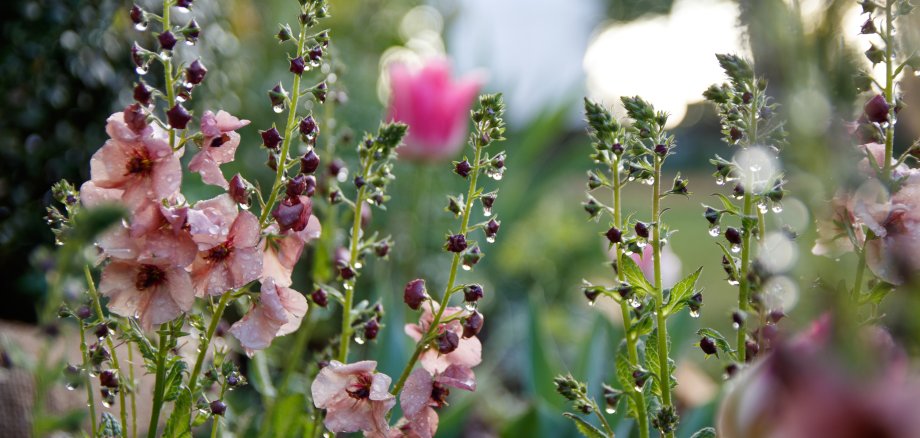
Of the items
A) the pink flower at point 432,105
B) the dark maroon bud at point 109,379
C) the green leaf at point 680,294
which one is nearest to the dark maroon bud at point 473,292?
the green leaf at point 680,294

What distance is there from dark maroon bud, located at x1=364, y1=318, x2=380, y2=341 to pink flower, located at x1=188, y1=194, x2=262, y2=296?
93 mm

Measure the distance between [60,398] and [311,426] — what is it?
0.57 m

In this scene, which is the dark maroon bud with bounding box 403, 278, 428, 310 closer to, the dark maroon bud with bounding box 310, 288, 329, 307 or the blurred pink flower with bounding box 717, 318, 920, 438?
the dark maroon bud with bounding box 310, 288, 329, 307

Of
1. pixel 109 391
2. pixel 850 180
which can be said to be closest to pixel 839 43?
pixel 850 180

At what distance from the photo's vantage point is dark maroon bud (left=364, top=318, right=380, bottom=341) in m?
Result: 0.51

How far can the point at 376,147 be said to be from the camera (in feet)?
1.68

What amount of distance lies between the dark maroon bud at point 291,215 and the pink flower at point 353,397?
0.08 meters

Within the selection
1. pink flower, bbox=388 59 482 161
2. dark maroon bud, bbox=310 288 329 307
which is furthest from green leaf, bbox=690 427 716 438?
pink flower, bbox=388 59 482 161

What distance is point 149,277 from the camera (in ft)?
1.47

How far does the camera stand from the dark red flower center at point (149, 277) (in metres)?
0.45

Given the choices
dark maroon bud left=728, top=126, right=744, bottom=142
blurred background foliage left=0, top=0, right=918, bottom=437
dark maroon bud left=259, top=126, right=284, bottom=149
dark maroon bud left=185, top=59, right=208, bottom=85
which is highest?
dark maroon bud left=728, top=126, right=744, bottom=142

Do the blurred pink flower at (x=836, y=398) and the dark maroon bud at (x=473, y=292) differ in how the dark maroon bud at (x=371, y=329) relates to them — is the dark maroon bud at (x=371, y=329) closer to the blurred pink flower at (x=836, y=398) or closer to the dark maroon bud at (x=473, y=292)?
the dark maroon bud at (x=473, y=292)

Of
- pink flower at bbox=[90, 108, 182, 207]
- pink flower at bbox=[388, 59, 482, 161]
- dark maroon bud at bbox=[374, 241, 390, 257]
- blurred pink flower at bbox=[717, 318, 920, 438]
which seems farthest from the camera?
pink flower at bbox=[388, 59, 482, 161]

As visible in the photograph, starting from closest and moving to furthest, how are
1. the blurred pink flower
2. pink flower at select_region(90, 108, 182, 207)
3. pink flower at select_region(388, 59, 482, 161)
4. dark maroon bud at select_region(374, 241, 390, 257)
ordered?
1. the blurred pink flower
2. pink flower at select_region(90, 108, 182, 207)
3. dark maroon bud at select_region(374, 241, 390, 257)
4. pink flower at select_region(388, 59, 482, 161)
